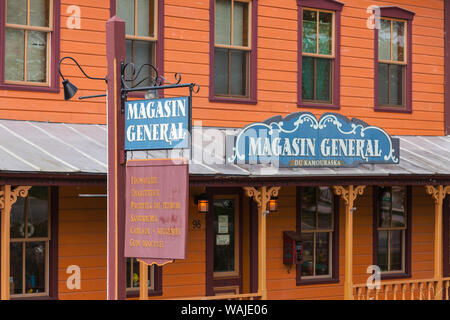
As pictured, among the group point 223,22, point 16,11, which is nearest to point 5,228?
point 16,11

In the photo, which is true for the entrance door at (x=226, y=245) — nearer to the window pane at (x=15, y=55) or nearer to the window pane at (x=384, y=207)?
the window pane at (x=384, y=207)

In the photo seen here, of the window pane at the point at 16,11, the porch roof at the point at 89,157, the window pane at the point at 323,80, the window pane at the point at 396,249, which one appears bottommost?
the window pane at the point at 396,249

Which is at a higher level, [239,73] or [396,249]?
[239,73]

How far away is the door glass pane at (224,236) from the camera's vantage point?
13797 millimetres

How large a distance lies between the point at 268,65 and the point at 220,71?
1.01 metres

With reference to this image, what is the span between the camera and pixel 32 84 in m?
12.0

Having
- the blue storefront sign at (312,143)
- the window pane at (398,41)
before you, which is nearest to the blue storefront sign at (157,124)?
the blue storefront sign at (312,143)

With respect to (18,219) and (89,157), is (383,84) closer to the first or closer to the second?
(89,157)

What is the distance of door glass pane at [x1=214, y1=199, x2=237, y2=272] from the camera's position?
13.8m

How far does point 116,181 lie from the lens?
8.09 metres

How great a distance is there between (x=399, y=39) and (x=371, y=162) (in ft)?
12.6

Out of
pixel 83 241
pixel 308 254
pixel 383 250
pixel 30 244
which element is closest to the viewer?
pixel 30 244

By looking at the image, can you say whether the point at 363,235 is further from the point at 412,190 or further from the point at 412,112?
the point at 412,112

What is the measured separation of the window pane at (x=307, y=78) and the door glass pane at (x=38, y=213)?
562 cm
